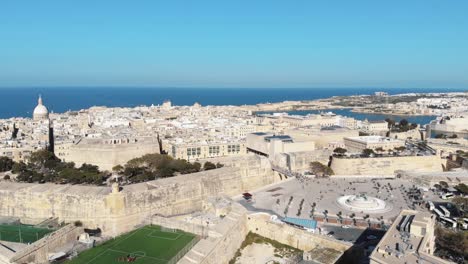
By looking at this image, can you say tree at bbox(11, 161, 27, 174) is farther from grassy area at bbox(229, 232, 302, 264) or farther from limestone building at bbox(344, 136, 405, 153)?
limestone building at bbox(344, 136, 405, 153)

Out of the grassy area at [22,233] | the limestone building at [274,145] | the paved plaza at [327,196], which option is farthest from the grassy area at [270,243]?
the limestone building at [274,145]

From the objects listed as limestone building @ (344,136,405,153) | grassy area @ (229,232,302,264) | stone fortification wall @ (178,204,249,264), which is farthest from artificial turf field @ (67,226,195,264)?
limestone building @ (344,136,405,153)

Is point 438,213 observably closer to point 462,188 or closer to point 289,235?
point 462,188

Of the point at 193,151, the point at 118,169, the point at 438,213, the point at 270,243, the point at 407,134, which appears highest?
the point at 193,151

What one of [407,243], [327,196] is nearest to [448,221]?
[327,196]

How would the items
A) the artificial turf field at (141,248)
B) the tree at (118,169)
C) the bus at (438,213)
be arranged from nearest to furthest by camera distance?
the artificial turf field at (141,248) < the bus at (438,213) < the tree at (118,169)

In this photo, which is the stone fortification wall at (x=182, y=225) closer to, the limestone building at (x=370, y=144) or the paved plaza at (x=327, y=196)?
the paved plaza at (x=327, y=196)
